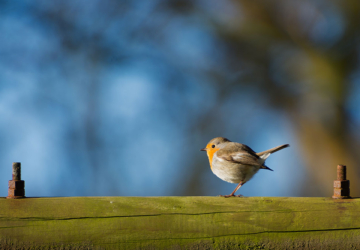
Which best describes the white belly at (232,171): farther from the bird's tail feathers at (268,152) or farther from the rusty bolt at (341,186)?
the rusty bolt at (341,186)

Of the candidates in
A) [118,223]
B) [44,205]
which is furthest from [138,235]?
[44,205]

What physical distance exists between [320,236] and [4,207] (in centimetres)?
110

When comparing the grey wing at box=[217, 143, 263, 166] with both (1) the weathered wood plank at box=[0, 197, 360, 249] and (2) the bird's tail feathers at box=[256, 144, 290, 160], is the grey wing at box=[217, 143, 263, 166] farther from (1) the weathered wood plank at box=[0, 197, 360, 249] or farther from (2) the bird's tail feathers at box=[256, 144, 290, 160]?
(1) the weathered wood plank at box=[0, 197, 360, 249]

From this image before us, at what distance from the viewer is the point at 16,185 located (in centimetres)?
118

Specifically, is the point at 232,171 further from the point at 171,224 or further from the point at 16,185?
the point at 16,185

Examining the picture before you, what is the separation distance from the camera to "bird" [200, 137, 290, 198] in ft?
6.51

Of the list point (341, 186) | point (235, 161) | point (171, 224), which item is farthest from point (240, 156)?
point (171, 224)

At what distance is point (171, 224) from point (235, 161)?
98 centimetres

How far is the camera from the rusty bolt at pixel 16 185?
118 cm

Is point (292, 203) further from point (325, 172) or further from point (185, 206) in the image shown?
point (325, 172)

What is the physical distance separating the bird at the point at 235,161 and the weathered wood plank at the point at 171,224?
0.71 metres

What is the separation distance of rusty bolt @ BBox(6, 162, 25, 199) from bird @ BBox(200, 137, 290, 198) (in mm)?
1062

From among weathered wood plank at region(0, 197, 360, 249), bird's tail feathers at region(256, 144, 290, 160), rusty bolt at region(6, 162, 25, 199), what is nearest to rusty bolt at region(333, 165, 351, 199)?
weathered wood plank at region(0, 197, 360, 249)

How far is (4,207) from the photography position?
3.78ft
